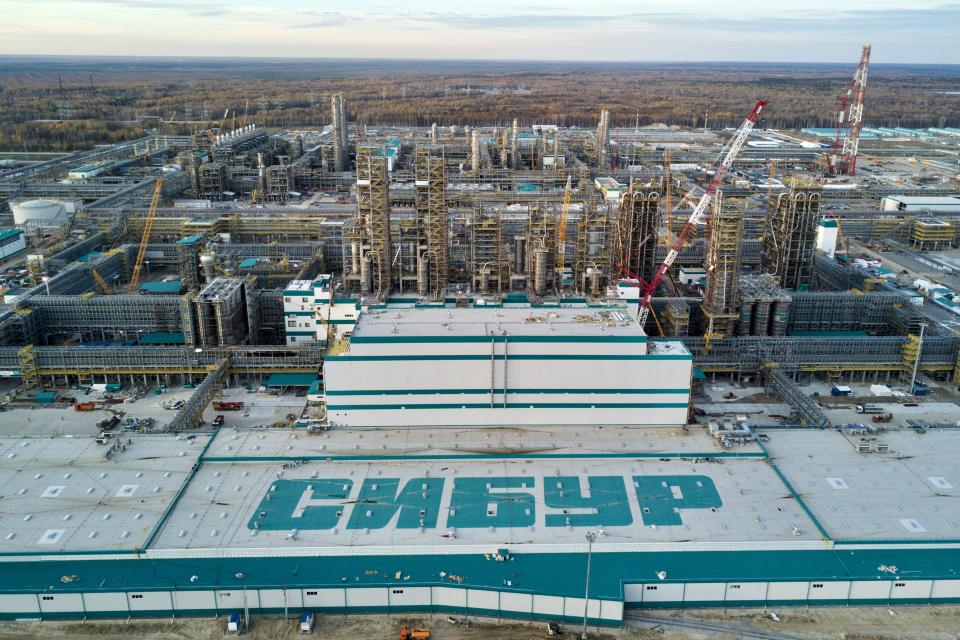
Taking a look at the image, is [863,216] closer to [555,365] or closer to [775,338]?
[775,338]

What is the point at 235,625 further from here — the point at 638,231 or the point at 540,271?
the point at 638,231

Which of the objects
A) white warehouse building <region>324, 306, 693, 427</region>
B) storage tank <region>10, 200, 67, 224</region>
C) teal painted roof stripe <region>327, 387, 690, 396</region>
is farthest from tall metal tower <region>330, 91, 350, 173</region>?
teal painted roof stripe <region>327, 387, 690, 396</region>

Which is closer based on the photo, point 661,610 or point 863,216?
point 661,610

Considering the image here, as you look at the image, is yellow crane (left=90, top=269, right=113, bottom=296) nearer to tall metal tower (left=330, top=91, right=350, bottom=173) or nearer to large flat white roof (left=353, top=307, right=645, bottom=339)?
large flat white roof (left=353, top=307, right=645, bottom=339)

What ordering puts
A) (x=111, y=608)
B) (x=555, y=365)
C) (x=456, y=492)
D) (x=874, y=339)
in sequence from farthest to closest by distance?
(x=874, y=339)
(x=555, y=365)
(x=456, y=492)
(x=111, y=608)

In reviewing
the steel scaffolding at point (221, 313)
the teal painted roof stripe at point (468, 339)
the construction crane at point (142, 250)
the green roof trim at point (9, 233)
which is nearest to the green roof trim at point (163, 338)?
A: the steel scaffolding at point (221, 313)

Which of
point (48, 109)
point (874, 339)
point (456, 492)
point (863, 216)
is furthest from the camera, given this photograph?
point (48, 109)

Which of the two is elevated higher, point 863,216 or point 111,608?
point 863,216

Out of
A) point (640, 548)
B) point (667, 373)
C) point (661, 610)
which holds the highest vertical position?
point (667, 373)

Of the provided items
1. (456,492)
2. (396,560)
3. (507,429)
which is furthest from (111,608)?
(507,429)
